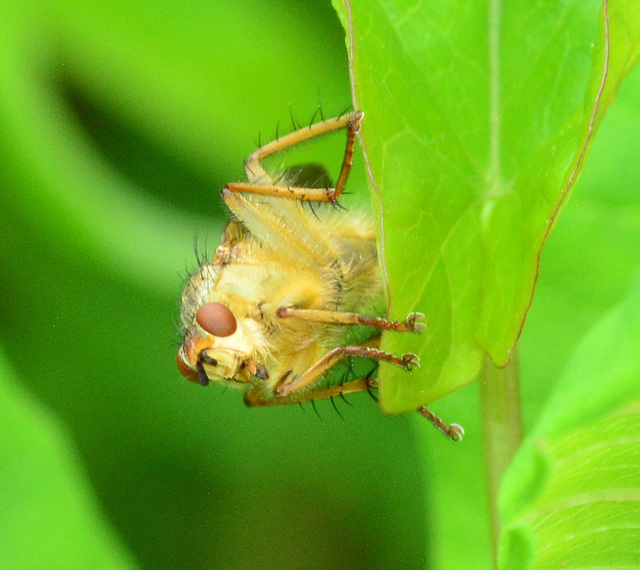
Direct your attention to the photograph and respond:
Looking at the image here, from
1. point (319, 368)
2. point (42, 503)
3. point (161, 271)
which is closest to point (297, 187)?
point (319, 368)

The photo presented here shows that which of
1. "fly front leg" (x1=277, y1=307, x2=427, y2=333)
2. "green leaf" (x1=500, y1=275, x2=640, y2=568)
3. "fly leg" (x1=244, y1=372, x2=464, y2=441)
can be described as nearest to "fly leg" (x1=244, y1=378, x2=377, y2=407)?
"fly leg" (x1=244, y1=372, x2=464, y2=441)

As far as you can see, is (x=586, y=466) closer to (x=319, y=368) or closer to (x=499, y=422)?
(x=499, y=422)

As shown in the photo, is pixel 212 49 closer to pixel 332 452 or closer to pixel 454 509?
pixel 332 452

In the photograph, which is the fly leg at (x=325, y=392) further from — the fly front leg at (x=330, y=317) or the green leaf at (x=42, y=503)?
the green leaf at (x=42, y=503)

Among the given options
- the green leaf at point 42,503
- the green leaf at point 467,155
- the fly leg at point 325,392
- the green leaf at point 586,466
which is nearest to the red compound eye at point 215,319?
the fly leg at point 325,392

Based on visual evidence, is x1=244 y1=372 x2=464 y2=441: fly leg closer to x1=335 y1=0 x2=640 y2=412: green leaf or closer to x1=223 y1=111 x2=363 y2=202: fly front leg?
x1=223 y1=111 x2=363 y2=202: fly front leg

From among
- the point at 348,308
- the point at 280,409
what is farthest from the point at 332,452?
the point at 348,308
